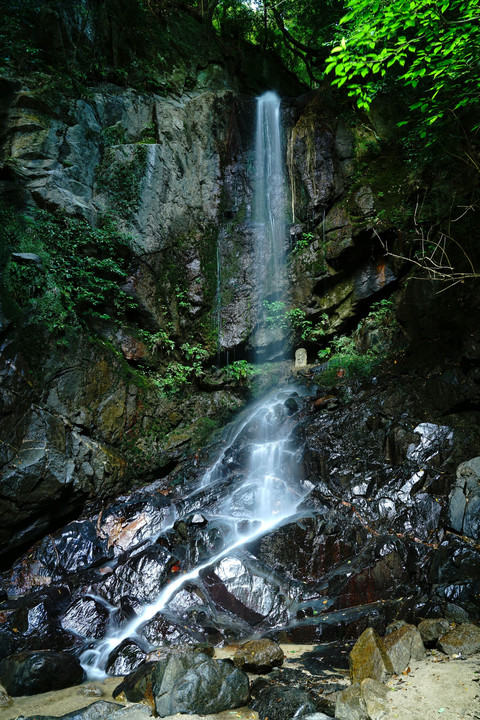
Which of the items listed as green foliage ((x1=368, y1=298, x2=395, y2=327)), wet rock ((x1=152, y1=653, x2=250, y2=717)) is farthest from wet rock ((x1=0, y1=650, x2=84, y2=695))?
green foliage ((x1=368, y1=298, x2=395, y2=327))

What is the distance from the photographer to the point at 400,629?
4.17 meters

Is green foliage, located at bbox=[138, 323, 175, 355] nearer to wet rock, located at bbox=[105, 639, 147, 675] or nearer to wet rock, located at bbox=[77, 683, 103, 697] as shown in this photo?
A: wet rock, located at bbox=[105, 639, 147, 675]

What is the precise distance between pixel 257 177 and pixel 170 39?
6.60m

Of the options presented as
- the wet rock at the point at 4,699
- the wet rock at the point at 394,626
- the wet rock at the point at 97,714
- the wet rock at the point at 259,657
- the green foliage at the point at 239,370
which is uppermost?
the green foliage at the point at 239,370

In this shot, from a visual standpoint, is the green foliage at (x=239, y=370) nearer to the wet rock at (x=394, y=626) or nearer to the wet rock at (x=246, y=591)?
the wet rock at (x=246, y=591)

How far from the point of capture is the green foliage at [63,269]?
8.62 metres

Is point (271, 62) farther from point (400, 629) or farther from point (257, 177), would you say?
point (400, 629)

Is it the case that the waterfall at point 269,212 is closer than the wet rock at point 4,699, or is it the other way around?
the wet rock at point 4,699

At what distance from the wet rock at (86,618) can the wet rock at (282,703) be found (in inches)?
117

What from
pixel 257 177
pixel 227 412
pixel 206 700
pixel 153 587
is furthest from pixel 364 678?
pixel 257 177

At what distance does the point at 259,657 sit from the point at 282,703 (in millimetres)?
904

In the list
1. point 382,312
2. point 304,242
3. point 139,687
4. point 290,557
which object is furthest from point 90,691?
point 304,242

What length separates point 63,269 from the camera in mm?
9617

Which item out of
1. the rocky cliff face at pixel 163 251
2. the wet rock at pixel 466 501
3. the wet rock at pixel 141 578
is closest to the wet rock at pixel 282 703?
the wet rock at pixel 141 578
